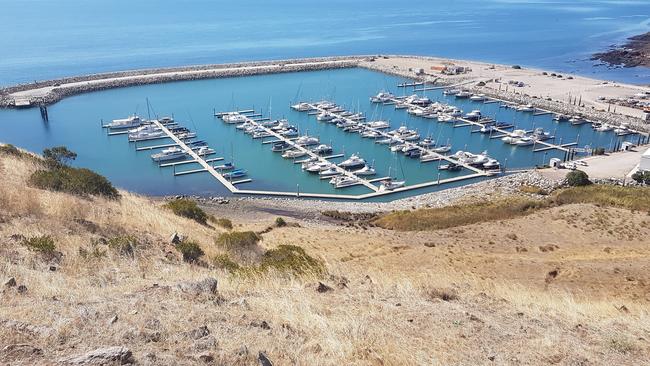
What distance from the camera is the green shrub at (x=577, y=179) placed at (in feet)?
134

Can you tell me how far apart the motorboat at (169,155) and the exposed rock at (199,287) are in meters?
42.5

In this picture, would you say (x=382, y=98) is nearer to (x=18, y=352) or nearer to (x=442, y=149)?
(x=442, y=149)

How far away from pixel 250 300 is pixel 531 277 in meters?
13.2

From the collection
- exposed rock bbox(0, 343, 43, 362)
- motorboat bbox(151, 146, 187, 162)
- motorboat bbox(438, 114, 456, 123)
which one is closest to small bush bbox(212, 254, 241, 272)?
exposed rock bbox(0, 343, 43, 362)

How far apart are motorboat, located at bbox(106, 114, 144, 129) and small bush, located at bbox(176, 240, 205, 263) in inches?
1971

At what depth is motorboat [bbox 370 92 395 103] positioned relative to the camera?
237ft

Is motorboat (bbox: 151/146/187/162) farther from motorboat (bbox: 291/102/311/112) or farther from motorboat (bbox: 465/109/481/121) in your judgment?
motorboat (bbox: 465/109/481/121)

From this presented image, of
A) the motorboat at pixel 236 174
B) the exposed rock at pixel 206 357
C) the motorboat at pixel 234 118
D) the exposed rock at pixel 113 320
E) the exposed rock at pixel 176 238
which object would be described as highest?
the exposed rock at pixel 113 320

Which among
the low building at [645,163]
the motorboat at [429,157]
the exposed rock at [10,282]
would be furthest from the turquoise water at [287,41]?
the exposed rock at [10,282]

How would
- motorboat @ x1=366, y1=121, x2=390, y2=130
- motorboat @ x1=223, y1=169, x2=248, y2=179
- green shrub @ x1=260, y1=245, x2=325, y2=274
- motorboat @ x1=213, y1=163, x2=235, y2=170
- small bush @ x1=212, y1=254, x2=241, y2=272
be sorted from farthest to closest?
motorboat @ x1=366, y1=121, x2=390, y2=130 → motorboat @ x1=213, y1=163, x2=235, y2=170 → motorboat @ x1=223, y1=169, x2=248, y2=179 → green shrub @ x1=260, y1=245, x2=325, y2=274 → small bush @ x1=212, y1=254, x2=241, y2=272

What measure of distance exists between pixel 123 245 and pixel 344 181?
31.7 metres

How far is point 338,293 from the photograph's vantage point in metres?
11.2

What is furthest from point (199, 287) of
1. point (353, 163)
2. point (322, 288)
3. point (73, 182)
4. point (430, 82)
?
point (430, 82)

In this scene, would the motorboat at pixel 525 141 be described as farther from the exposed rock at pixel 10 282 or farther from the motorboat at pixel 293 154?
the exposed rock at pixel 10 282
